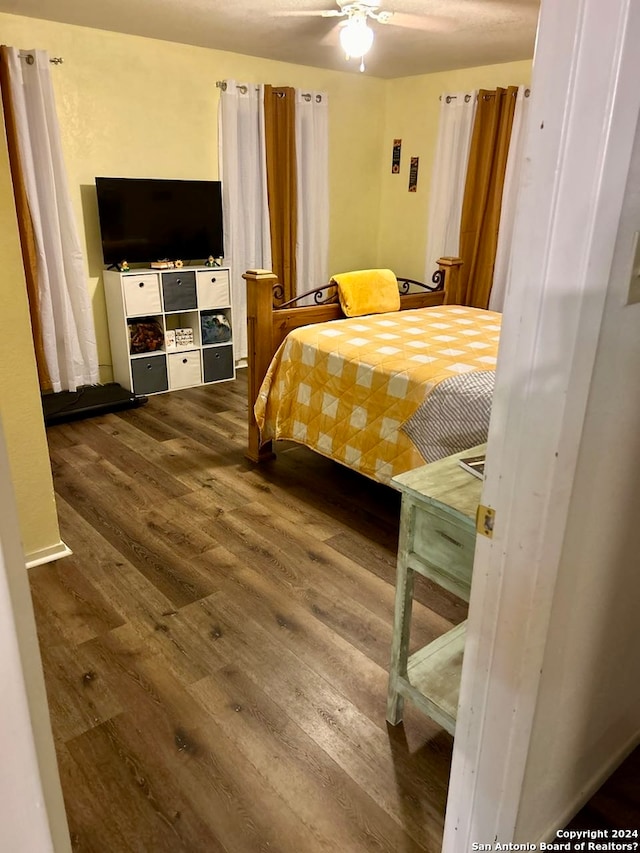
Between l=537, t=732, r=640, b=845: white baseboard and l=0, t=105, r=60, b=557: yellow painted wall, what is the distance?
173 centimetres

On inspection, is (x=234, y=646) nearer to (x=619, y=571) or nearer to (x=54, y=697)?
(x=54, y=697)

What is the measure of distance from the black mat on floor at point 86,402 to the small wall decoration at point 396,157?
319cm

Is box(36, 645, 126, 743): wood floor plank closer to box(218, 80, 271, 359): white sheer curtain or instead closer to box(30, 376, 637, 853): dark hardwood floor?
box(30, 376, 637, 853): dark hardwood floor

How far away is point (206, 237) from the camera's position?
182 inches

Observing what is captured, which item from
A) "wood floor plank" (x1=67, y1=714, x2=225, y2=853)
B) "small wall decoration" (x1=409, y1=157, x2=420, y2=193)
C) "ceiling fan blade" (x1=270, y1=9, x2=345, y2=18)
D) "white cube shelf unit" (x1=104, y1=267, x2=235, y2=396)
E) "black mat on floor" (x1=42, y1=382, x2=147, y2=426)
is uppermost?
"ceiling fan blade" (x1=270, y1=9, x2=345, y2=18)

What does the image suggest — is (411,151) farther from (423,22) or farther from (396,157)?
(423,22)

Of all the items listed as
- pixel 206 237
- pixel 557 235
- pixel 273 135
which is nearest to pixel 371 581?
pixel 557 235

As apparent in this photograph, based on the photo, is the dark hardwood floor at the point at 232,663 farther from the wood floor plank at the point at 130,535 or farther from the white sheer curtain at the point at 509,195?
the white sheer curtain at the point at 509,195

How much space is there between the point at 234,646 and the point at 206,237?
343 cm

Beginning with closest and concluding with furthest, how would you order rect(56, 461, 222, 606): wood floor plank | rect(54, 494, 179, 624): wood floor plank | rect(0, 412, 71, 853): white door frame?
Answer: 1. rect(0, 412, 71, 853): white door frame
2. rect(54, 494, 179, 624): wood floor plank
3. rect(56, 461, 222, 606): wood floor plank

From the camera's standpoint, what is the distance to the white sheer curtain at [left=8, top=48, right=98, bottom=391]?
12.2ft

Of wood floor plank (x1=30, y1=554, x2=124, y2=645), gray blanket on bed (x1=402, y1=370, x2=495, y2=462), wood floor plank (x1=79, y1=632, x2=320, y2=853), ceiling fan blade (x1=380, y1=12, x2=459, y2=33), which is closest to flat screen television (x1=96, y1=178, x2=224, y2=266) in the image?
ceiling fan blade (x1=380, y1=12, x2=459, y2=33)

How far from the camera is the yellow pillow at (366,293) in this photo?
12.8 feet

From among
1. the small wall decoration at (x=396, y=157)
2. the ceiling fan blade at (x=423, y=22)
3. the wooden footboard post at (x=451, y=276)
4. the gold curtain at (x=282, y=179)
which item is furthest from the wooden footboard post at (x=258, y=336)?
the small wall decoration at (x=396, y=157)
